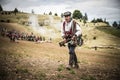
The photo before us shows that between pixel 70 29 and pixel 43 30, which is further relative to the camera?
pixel 43 30

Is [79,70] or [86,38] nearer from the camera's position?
[79,70]

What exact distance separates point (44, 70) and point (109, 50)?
1387 centimetres

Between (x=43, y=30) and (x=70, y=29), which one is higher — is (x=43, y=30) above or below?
below

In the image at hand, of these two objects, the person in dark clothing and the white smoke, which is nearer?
the person in dark clothing

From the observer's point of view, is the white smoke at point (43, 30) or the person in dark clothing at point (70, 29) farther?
the white smoke at point (43, 30)

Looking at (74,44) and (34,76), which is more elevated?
(74,44)

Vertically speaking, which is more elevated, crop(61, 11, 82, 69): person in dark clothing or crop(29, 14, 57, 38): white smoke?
crop(61, 11, 82, 69): person in dark clothing

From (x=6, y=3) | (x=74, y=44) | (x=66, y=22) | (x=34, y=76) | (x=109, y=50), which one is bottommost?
(x=109, y=50)

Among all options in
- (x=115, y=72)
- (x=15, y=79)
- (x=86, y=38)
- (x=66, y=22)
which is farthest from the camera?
(x=86, y=38)

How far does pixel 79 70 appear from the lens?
7.63 meters

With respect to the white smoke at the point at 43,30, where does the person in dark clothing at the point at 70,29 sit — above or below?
above

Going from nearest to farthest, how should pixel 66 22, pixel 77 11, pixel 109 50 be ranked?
pixel 66 22 < pixel 77 11 < pixel 109 50

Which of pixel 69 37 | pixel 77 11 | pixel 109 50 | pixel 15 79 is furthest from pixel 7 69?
pixel 109 50

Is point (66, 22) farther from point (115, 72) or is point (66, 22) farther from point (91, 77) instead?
point (115, 72)
